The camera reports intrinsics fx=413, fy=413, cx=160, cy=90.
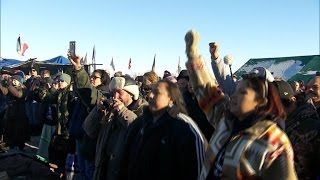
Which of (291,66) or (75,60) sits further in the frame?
(291,66)

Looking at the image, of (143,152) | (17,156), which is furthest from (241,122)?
(17,156)

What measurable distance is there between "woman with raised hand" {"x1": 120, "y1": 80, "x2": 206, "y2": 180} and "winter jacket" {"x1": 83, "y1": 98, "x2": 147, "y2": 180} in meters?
0.46

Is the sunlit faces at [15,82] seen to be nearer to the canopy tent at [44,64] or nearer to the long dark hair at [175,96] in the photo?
the long dark hair at [175,96]

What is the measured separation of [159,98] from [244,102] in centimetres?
98

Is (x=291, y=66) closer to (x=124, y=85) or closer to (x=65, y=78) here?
A: (x=65, y=78)

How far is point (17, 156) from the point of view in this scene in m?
7.96

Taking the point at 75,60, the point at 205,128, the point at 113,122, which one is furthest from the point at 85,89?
the point at 205,128

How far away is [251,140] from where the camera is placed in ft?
8.54

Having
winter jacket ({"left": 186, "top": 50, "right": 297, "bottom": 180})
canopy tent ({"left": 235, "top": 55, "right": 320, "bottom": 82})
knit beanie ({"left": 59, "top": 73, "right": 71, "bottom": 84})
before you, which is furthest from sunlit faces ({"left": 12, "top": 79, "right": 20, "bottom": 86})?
canopy tent ({"left": 235, "top": 55, "right": 320, "bottom": 82})

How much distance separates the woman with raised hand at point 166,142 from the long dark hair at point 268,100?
30.4 inches

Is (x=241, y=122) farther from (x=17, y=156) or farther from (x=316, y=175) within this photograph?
(x=17, y=156)

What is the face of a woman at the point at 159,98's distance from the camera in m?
3.56

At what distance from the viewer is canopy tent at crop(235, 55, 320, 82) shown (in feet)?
49.2

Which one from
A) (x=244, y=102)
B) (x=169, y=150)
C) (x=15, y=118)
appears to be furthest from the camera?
(x=15, y=118)
